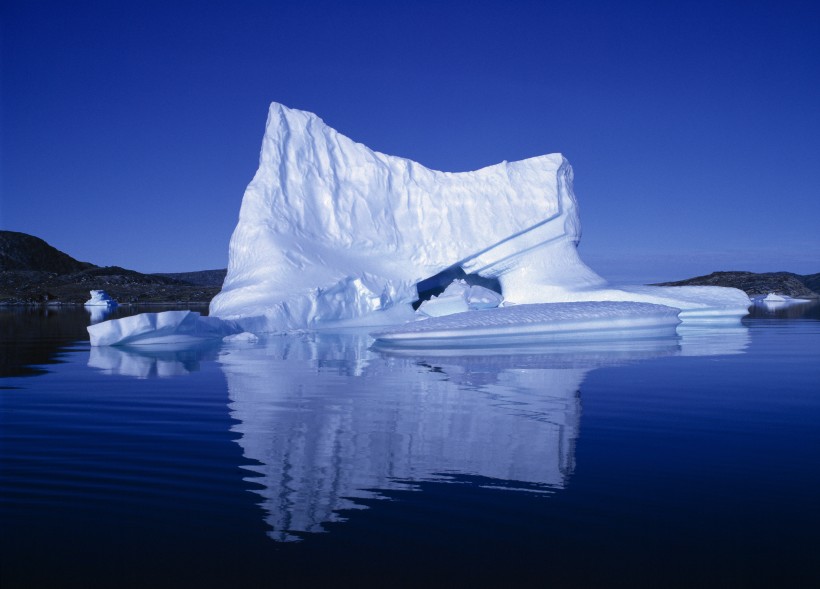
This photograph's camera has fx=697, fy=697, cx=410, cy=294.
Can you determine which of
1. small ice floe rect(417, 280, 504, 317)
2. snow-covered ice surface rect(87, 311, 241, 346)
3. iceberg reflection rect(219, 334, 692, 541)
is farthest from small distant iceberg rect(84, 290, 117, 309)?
iceberg reflection rect(219, 334, 692, 541)

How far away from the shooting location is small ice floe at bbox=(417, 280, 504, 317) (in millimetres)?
18562

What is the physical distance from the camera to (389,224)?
19656 mm

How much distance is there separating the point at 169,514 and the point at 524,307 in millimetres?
10389

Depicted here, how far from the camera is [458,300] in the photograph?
18797 millimetres

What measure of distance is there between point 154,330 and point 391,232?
26.3 feet

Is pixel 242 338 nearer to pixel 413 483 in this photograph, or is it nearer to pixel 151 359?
pixel 151 359

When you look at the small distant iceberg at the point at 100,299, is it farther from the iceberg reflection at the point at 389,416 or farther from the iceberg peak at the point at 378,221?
the iceberg reflection at the point at 389,416

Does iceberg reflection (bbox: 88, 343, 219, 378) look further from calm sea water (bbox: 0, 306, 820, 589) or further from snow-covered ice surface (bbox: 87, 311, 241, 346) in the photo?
calm sea water (bbox: 0, 306, 820, 589)

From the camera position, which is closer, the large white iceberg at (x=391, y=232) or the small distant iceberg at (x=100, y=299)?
the large white iceberg at (x=391, y=232)

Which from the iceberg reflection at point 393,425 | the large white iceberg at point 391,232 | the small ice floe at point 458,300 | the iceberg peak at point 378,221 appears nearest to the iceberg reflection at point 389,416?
the iceberg reflection at point 393,425

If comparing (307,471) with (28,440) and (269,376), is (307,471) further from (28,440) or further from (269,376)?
(269,376)

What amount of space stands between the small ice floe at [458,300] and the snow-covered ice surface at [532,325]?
13.4ft

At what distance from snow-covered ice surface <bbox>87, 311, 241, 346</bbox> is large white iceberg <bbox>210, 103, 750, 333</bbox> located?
2847 millimetres

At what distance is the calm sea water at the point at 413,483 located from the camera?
2.84 meters
